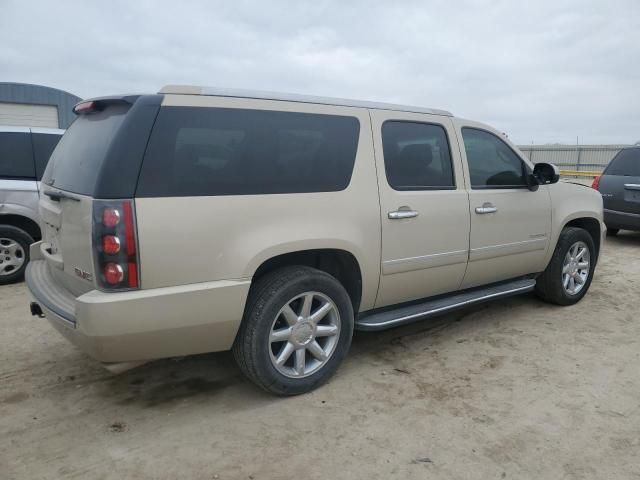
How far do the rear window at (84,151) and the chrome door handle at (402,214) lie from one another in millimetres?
1755

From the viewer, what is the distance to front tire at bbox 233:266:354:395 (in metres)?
2.90

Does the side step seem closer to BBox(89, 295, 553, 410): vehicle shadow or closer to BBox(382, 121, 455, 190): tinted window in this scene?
BBox(89, 295, 553, 410): vehicle shadow

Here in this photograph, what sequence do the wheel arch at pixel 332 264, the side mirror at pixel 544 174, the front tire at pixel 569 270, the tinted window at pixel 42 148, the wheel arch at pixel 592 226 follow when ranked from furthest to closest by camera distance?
the tinted window at pixel 42 148 → the wheel arch at pixel 592 226 → the front tire at pixel 569 270 → the side mirror at pixel 544 174 → the wheel arch at pixel 332 264

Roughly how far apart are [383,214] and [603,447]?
1.79 m

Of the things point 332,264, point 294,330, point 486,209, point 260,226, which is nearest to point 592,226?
point 486,209

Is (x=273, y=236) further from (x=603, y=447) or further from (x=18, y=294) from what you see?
(x=18, y=294)

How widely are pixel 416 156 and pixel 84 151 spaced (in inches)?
86.3

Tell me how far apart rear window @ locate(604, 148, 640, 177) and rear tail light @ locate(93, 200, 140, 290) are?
8269 mm

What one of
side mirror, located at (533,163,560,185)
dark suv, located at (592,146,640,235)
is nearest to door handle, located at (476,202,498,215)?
side mirror, located at (533,163,560,185)

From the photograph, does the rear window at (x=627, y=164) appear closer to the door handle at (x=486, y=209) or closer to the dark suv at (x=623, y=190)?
the dark suv at (x=623, y=190)

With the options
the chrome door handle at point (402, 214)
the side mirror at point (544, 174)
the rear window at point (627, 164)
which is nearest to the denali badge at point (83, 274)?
the chrome door handle at point (402, 214)

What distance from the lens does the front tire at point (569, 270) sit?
4746 mm

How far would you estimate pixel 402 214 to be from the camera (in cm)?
343

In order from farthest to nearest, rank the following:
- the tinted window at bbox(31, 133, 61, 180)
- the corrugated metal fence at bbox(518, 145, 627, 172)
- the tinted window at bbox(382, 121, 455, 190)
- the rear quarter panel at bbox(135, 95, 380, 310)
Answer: the corrugated metal fence at bbox(518, 145, 627, 172)
the tinted window at bbox(31, 133, 61, 180)
the tinted window at bbox(382, 121, 455, 190)
the rear quarter panel at bbox(135, 95, 380, 310)
